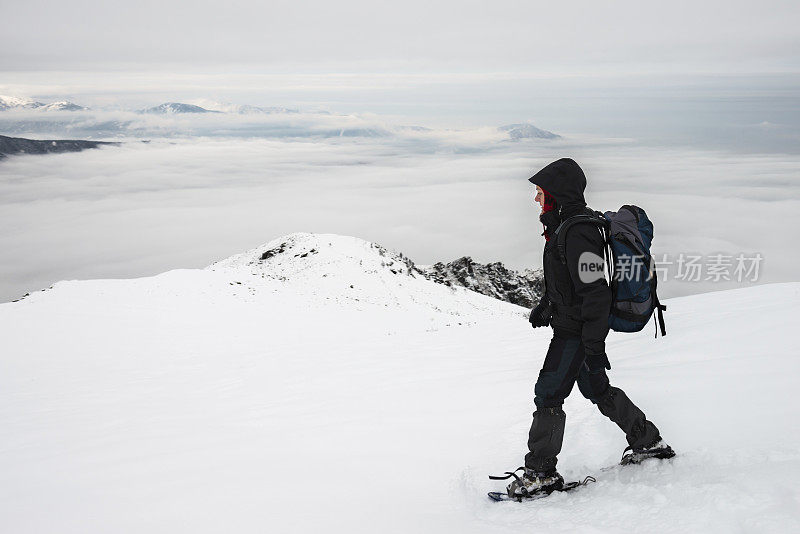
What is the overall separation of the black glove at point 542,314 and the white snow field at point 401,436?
1.38 m

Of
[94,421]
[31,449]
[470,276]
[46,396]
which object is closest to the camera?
[31,449]

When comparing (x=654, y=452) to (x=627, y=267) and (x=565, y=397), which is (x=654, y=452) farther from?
(x=627, y=267)

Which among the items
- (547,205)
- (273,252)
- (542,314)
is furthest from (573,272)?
(273,252)

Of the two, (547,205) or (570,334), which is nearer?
(570,334)

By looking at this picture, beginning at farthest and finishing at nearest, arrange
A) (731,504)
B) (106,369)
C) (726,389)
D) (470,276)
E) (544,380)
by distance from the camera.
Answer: (470,276) → (106,369) → (726,389) → (544,380) → (731,504)

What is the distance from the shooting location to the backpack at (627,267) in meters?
3.50

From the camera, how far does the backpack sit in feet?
11.5

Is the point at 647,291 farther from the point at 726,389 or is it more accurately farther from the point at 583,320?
the point at 726,389

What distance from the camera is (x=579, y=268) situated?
349 centimetres

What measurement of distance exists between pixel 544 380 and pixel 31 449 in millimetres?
7223

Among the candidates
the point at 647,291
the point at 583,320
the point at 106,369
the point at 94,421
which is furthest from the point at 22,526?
the point at 106,369

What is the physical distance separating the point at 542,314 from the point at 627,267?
0.75 meters

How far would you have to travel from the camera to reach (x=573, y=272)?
3525 mm

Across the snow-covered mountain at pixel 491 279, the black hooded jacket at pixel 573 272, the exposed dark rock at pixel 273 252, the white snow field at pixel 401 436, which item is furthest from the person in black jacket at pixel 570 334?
the snow-covered mountain at pixel 491 279
